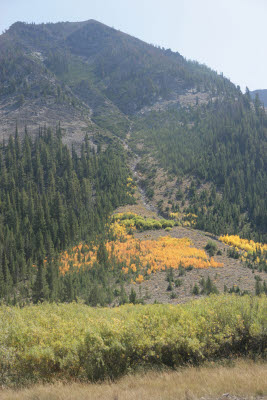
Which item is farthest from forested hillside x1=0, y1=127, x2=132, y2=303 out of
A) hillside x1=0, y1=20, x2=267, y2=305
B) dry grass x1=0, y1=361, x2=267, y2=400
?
dry grass x1=0, y1=361, x2=267, y2=400

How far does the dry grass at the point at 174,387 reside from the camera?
9.49 metres

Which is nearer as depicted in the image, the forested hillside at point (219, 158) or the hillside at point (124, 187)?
the hillside at point (124, 187)

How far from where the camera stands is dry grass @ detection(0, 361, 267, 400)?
9.49 metres

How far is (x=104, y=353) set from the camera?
1248 centimetres

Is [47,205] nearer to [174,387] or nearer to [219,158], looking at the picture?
[174,387]

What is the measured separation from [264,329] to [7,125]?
148m

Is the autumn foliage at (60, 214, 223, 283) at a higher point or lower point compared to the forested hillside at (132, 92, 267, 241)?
lower

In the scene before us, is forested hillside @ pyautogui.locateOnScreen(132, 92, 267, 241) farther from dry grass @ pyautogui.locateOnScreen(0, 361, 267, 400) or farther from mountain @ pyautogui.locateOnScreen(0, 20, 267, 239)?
dry grass @ pyautogui.locateOnScreen(0, 361, 267, 400)

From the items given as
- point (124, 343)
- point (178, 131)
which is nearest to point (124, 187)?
point (178, 131)

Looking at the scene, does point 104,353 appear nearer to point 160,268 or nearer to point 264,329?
point 264,329

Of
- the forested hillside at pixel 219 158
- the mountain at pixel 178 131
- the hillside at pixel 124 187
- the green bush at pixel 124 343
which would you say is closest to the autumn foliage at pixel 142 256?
the hillside at pixel 124 187

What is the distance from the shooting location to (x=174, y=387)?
394 inches

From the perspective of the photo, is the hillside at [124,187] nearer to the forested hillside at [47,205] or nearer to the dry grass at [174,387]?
the forested hillside at [47,205]

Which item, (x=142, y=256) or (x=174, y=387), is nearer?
(x=174, y=387)
